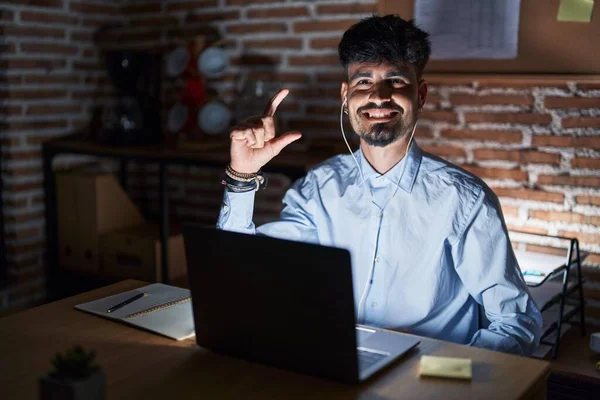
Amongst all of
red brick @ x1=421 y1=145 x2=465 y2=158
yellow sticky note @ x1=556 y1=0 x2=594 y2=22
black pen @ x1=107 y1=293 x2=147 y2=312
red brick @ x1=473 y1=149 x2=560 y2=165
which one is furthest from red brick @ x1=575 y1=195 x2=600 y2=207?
black pen @ x1=107 y1=293 x2=147 y2=312

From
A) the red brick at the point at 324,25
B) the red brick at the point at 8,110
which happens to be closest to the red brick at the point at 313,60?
the red brick at the point at 324,25

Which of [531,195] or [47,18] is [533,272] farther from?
[47,18]

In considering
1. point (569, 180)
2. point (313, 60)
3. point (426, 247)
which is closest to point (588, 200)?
point (569, 180)

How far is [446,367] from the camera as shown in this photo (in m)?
1.23

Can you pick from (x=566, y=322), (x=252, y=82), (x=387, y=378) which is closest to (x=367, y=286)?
(x=387, y=378)

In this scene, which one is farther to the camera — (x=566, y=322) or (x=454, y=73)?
(x=454, y=73)

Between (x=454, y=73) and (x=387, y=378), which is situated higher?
(x=454, y=73)

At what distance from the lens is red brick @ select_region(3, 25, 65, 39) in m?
3.24

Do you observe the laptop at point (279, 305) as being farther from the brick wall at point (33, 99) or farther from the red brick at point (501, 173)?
the brick wall at point (33, 99)

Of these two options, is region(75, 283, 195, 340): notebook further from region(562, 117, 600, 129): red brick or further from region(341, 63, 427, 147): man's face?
region(562, 117, 600, 129): red brick

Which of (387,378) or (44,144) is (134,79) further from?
(387,378)

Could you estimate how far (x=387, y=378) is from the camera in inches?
48.2

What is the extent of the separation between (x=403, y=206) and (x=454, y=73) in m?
0.99

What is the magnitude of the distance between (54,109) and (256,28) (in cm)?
105
